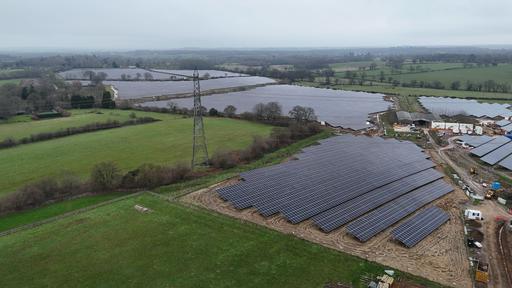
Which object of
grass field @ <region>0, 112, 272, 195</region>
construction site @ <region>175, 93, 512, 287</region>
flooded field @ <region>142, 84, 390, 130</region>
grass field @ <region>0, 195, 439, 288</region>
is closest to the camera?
grass field @ <region>0, 195, 439, 288</region>

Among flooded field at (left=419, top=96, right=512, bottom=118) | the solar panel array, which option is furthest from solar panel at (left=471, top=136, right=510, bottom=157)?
flooded field at (left=419, top=96, right=512, bottom=118)

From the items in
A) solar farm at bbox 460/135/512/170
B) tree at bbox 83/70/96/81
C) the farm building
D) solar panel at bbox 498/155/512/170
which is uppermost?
tree at bbox 83/70/96/81

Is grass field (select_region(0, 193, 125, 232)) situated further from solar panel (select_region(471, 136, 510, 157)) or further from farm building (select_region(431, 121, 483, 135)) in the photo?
farm building (select_region(431, 121, 483, 135))

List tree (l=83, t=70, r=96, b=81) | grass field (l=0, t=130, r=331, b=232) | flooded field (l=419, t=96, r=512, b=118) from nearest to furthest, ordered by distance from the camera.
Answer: grass field (l=0, t=130, r=331, b=232) < flooded field (l=419, t=96, r=512, b=118) < tree (l=83, t=70, r=96, b=81)

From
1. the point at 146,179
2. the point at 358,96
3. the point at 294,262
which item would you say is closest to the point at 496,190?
the point at 294,262

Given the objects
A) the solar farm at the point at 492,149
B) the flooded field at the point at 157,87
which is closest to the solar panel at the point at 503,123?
the solar farm at the point at 492,149

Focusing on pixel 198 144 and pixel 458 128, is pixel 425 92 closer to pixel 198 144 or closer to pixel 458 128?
pixel 458 128
